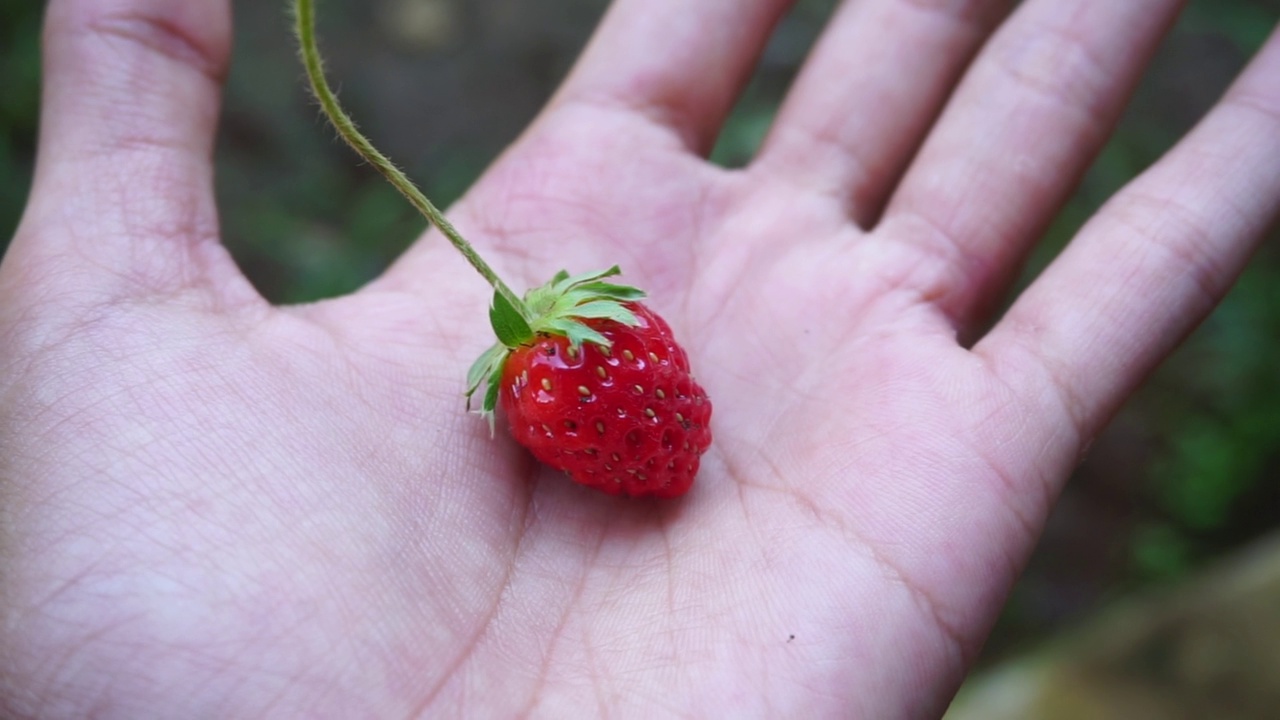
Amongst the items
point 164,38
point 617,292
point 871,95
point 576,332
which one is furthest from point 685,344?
point 164,38

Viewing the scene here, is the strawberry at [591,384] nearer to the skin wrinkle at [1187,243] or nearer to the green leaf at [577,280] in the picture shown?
the green leaf at [577,280]

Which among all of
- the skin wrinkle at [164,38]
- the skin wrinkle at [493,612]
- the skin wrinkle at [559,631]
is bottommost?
the skin wrinkle at [559,631]

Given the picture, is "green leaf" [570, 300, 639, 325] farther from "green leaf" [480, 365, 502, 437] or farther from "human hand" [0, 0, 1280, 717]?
"human hand" [0, 0, 1280, 717]

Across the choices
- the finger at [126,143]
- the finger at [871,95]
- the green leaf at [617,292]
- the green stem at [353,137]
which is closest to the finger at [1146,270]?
the finger at [871,95]

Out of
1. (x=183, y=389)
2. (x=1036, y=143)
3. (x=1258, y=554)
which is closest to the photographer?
(x=183, y=389)

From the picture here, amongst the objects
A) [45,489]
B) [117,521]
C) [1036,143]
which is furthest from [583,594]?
[1036,143]

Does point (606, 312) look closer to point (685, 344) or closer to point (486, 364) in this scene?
point (486, 364)

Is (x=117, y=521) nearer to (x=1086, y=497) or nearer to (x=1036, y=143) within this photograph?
(x=1036, y=143)

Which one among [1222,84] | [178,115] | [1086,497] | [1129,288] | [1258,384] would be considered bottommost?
[1086,497]
